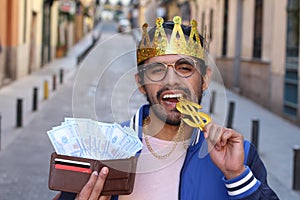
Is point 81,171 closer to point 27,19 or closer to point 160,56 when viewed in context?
point 160,56

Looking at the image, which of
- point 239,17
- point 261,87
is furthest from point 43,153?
point 239,17

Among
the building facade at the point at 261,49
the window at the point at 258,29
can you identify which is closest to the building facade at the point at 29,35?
the building facade at the point at 261,49

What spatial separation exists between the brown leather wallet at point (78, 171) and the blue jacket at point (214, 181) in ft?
0.47

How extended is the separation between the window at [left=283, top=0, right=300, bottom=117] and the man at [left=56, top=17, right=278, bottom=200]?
10681 millimetres

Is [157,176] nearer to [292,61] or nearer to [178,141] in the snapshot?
[178,141]

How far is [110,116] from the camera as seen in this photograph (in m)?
1.88

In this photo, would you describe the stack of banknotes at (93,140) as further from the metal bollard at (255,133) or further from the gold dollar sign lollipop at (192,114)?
the metal bollard at (255,133)

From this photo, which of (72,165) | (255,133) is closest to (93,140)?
(72,165)

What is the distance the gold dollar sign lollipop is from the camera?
164 cm

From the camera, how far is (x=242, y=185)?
1622 mm

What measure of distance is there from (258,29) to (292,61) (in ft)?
13.5

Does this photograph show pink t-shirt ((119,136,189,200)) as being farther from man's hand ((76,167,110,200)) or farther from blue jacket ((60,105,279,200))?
man's hand ((76,167,110,200))

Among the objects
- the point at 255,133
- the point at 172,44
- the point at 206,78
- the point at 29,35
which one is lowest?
the point at 255,133

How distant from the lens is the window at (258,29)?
52.7 feet
